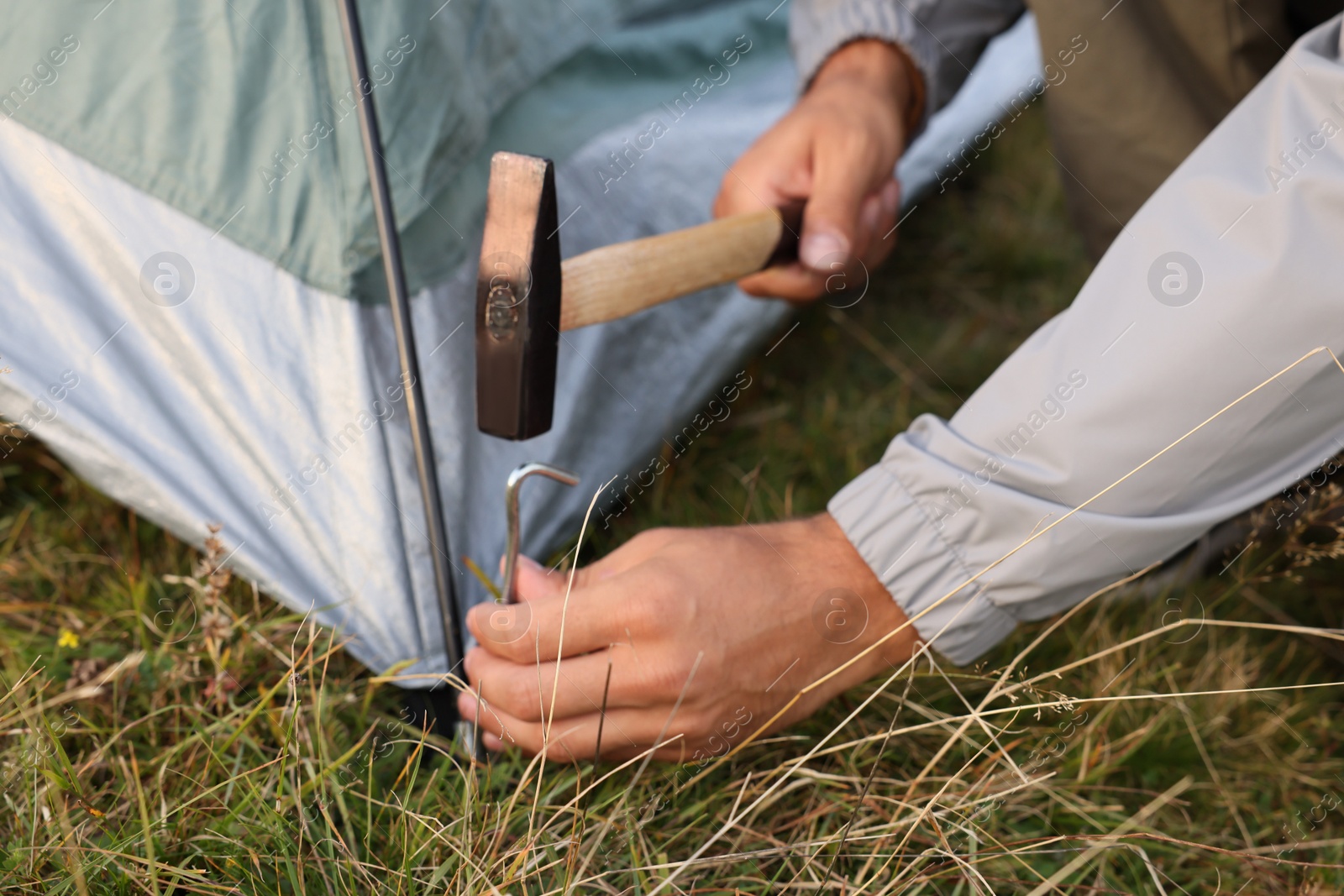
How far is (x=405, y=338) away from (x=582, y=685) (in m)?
0.50

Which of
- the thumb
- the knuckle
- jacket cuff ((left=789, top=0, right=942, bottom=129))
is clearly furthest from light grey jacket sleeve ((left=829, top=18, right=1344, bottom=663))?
jacket cuff ((left=789, top=0, right=942, bottom=129))

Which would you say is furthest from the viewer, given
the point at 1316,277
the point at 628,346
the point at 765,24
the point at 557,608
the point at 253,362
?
the point at 765,24

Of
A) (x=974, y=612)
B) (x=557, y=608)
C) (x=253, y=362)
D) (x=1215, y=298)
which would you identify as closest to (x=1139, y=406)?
(x=1215, y=298)

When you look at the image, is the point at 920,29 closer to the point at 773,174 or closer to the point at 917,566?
the point at 773,174

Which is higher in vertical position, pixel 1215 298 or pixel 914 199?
pixel 1215 298

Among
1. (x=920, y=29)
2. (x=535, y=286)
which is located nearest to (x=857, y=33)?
(x=920, y=29)

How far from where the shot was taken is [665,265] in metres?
1.40

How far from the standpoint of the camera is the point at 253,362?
131cm

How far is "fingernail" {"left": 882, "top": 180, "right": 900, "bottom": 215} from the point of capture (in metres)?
1.85

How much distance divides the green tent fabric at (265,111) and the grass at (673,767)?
48cm

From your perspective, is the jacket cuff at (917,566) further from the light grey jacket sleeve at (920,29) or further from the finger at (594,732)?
the light grey jacket sleeve at (920,29)

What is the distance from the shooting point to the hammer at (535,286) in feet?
3.62

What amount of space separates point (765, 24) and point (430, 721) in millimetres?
1888

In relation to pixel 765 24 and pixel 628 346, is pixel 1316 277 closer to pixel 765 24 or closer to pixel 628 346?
pixel 628 346
